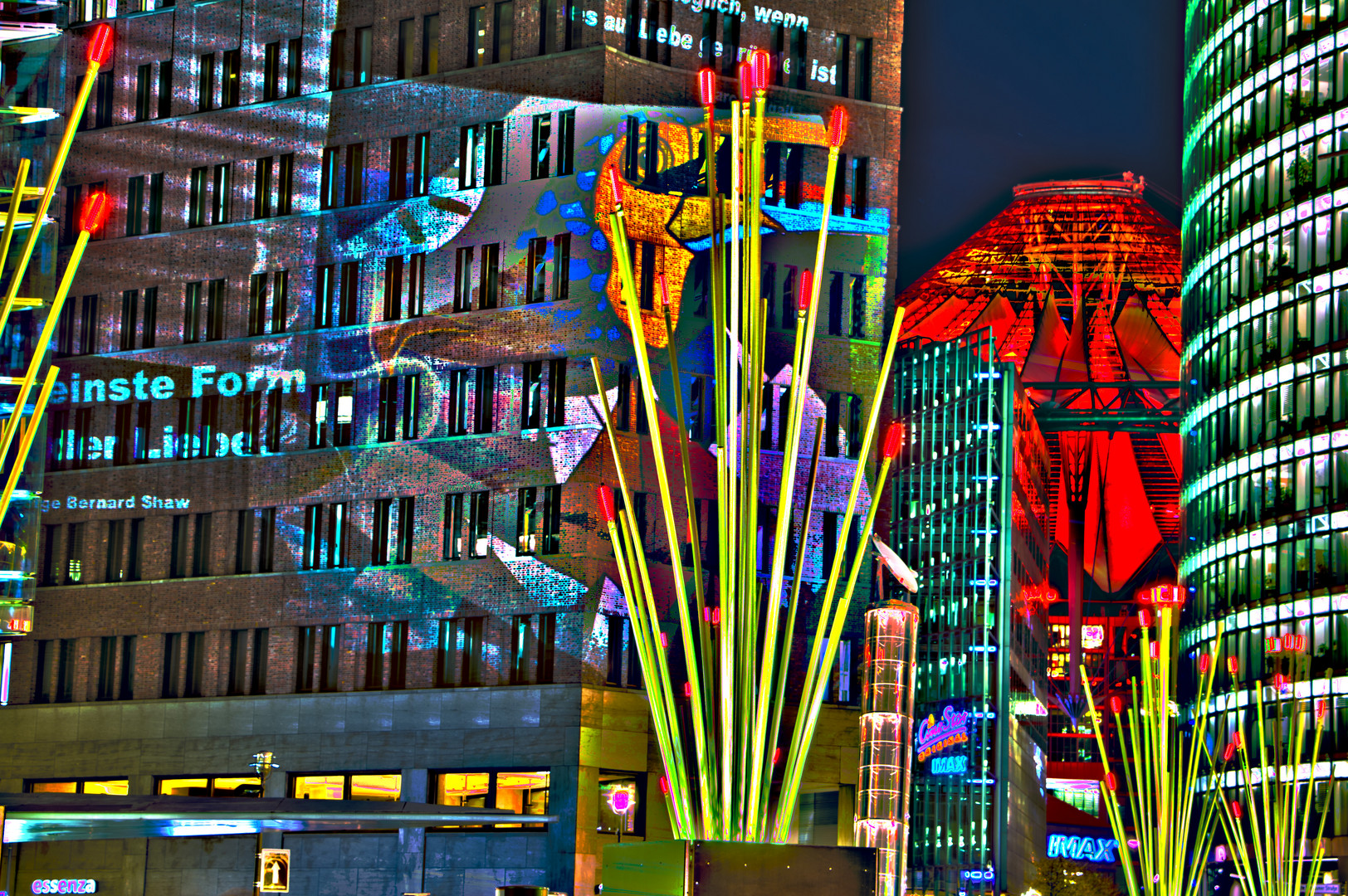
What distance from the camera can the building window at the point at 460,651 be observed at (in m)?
68.9

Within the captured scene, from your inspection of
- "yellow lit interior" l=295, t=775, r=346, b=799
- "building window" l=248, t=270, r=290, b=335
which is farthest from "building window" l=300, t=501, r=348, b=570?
"yellow lit interior" l=295, t=775, r=346, b=799

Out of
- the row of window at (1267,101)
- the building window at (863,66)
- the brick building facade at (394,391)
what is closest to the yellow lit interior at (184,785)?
the brick building facade at (394,391)

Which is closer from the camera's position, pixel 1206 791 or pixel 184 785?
pixel 184 785

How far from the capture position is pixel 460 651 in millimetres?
69188

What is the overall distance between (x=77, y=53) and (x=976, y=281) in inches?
2853

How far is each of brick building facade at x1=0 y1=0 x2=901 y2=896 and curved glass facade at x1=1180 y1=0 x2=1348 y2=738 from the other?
29355 mm

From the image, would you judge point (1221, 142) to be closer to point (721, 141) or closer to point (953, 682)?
point (953, 682)

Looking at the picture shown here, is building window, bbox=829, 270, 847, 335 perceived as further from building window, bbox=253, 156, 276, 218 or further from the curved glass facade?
the curved glass facade

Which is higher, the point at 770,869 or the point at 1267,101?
the point at 1267,101

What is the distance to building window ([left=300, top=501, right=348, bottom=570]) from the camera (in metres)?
72.5

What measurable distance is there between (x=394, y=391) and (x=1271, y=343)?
45.9 meters

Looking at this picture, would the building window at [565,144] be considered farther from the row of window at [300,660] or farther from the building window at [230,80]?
the row of window at [300,660]

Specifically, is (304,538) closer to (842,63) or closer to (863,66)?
(842,63)

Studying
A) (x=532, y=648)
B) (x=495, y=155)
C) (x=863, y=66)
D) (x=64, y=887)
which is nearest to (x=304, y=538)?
(x=532, y=648)
